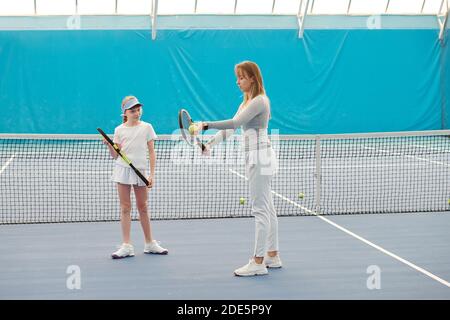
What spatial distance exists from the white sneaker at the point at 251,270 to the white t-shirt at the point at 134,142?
1135 millimetres

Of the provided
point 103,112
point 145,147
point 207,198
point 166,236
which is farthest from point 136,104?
point 103,112

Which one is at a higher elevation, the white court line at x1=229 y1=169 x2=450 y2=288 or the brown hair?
the brown hair

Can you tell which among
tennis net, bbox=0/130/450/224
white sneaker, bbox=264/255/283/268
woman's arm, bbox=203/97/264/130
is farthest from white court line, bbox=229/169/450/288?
woman's arm, bbox=203/97/264/130

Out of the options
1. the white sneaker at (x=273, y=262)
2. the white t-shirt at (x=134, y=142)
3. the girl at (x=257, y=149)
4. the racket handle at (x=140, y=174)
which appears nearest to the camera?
the girl at (x=257, y=149)

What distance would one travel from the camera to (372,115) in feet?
Result: 62.8

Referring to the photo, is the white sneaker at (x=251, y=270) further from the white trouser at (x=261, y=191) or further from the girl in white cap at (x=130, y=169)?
the girl in white cap at (x=130, y=169)

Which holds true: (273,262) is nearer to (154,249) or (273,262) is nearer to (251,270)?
(251,270)

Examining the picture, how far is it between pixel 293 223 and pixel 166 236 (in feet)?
4.08

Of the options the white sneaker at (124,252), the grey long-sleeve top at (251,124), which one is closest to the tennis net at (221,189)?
the white sneaker at (124,252)

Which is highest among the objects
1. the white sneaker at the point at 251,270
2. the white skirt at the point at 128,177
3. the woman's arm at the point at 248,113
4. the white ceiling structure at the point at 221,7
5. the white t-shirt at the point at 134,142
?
the white ceiling structure at the point at 221,7

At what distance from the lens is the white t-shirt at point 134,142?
5098mm

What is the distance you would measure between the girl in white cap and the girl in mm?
823

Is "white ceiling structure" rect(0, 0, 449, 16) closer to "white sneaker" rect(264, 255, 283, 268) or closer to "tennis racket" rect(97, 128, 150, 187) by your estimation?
"tennis racket" rect(97, 128, 150, 187)

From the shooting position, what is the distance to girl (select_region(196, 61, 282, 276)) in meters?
4.39
